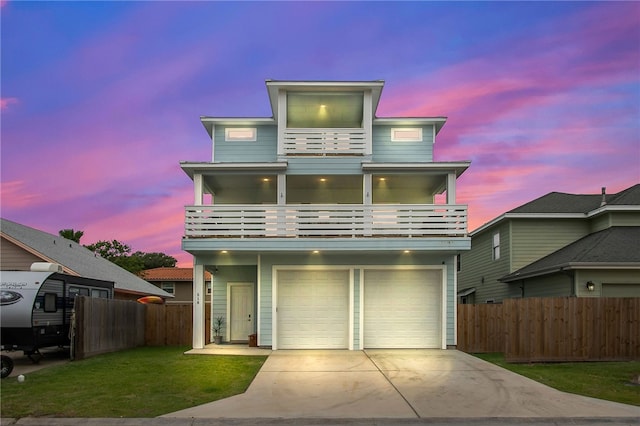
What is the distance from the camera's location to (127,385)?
36.7 ft

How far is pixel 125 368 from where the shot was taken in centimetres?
1377

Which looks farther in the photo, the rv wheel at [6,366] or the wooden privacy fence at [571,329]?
the wooden privacy fence at [571,329]

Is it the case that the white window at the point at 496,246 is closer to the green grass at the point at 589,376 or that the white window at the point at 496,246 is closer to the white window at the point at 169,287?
the green grass at the point at 589,376

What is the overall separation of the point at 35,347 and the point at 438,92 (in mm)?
16879

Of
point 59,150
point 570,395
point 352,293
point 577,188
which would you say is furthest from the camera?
point 577,188

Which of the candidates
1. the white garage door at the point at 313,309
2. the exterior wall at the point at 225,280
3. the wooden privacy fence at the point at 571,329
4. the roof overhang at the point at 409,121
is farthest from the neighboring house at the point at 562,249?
the exterior wall at the point at 225,280

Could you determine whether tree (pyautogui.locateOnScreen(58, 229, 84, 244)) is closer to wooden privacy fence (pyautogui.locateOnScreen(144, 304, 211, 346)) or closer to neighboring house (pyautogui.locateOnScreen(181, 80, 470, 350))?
wooden privacy fence (pyautogui.locateOnScreen(144, 304, 211, 346))

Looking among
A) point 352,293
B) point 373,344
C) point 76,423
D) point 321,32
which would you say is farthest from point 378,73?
point 76,423

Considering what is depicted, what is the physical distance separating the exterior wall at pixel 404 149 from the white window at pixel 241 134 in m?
4.55

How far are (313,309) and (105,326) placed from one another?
271 inches

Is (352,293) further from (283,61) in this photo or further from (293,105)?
(283,61)

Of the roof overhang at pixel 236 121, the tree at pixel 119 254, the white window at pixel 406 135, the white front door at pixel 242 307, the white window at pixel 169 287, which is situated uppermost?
the roof overhang at pixel 236 121

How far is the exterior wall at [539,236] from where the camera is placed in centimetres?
2264

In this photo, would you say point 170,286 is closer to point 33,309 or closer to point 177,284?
point 177,284
